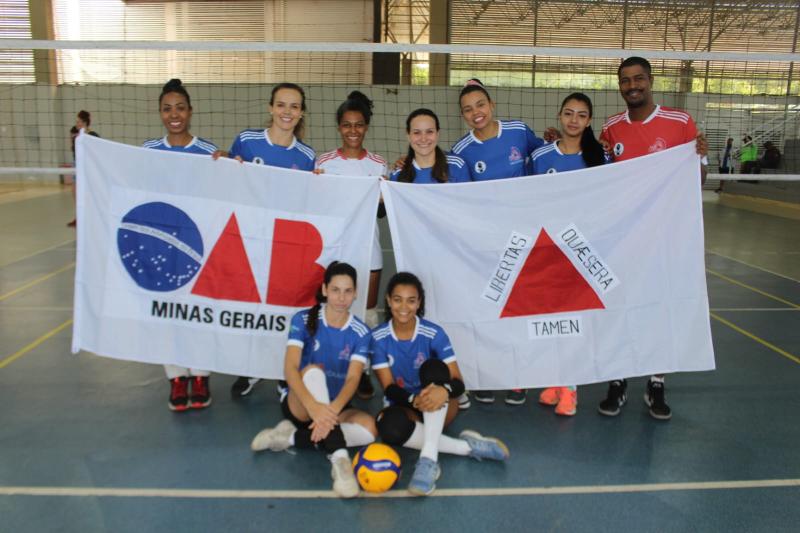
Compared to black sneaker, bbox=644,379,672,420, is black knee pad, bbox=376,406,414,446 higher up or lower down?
higher up

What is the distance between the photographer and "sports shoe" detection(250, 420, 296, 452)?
304 cm

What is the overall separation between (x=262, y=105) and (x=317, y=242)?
14870 mm

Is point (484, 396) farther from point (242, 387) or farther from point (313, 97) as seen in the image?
point (313, 97)

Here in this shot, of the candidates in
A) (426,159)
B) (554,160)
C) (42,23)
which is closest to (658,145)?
(554,160)

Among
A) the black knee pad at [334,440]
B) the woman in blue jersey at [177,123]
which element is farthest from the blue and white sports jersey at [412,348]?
the woman in blue jersey at [177,123]

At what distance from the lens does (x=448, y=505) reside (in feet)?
8.59

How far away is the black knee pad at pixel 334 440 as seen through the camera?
2.85m

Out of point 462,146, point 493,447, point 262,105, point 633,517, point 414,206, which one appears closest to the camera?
point 633,517

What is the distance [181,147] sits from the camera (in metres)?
3.57

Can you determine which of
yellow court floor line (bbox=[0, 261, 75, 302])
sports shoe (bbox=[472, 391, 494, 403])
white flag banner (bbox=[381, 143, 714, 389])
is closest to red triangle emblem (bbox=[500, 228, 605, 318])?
white flag banner (bbox=[381, 143, 714, 389])

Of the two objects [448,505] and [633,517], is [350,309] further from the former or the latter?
[633,517]

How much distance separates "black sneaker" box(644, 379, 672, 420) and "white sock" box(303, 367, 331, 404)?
75.4 inches

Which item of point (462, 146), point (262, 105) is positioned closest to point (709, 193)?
point (262, 105)

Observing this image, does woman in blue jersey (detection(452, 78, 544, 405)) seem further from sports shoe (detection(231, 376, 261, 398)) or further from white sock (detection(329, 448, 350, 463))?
sports shoe (detection(231, 376, 261, 398))
